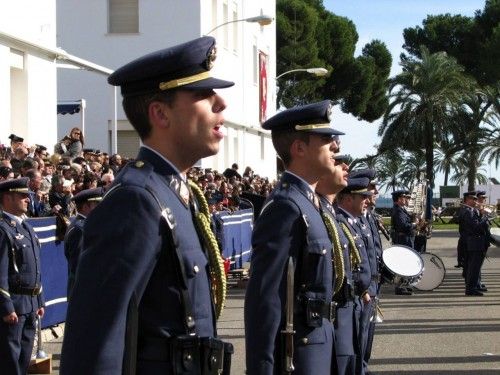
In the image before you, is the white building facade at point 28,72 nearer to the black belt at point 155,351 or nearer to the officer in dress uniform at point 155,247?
the officer in dress uniform at point 155,247

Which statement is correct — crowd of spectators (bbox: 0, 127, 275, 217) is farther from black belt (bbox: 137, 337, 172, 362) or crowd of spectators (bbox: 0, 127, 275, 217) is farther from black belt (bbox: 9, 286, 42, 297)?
black belt (bbox: 137, 337, 172, 362)

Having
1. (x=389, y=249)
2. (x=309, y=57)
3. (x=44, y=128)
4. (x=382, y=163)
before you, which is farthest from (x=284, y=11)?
(x=389, y=249)

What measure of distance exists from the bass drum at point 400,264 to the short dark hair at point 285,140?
26.8 feet

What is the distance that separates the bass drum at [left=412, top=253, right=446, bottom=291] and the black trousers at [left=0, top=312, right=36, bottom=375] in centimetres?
1211

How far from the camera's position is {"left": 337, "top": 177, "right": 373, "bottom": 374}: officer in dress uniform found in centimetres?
863

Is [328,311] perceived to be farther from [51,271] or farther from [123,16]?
[123,16]

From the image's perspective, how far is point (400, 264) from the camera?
1508 centimetres

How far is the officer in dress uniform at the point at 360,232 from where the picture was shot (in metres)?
8.63

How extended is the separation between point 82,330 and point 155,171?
558mm

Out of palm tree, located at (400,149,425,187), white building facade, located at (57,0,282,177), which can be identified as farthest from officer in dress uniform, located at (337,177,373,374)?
palm tree, located at (400,149,425,187)

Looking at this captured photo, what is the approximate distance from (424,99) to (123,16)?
25883 mm

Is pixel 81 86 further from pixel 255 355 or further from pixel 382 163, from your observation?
pixel 382 163

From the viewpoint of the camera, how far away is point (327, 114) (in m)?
6.27

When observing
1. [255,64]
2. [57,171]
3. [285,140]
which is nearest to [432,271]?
[57,171]
